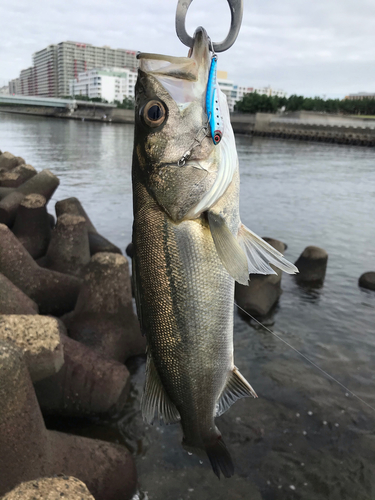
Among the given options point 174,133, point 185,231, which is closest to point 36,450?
point 185,231

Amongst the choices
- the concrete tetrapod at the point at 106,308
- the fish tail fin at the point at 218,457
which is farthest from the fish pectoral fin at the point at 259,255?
the concrete tetrapod at the point at 106,308

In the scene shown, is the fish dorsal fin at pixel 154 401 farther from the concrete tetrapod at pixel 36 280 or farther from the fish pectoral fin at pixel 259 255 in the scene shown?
the concrete tetrapod at pixel 36 280

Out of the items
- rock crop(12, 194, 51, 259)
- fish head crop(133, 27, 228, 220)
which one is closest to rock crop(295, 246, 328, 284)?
rock crop(12, 194, 51, 259)

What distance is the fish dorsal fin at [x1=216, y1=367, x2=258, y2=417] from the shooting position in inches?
114

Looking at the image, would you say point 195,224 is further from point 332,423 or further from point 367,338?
point 367,338

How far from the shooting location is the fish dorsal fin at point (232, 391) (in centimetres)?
291

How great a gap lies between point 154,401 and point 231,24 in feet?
8.33

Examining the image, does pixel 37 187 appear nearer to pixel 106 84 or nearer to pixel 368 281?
pixel 368 281

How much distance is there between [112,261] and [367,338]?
5.60m

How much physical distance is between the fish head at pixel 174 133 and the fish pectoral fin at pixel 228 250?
0.20 metres

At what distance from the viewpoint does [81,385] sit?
475 cm

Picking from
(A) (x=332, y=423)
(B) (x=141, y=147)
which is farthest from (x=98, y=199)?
(B) (x=141, y=147)

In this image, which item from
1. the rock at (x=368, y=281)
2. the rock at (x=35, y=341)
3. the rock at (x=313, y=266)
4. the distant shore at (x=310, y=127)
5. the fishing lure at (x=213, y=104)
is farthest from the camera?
the distant shore at (x=310, y=127)

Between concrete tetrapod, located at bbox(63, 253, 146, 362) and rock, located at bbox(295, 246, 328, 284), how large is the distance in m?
6.07
